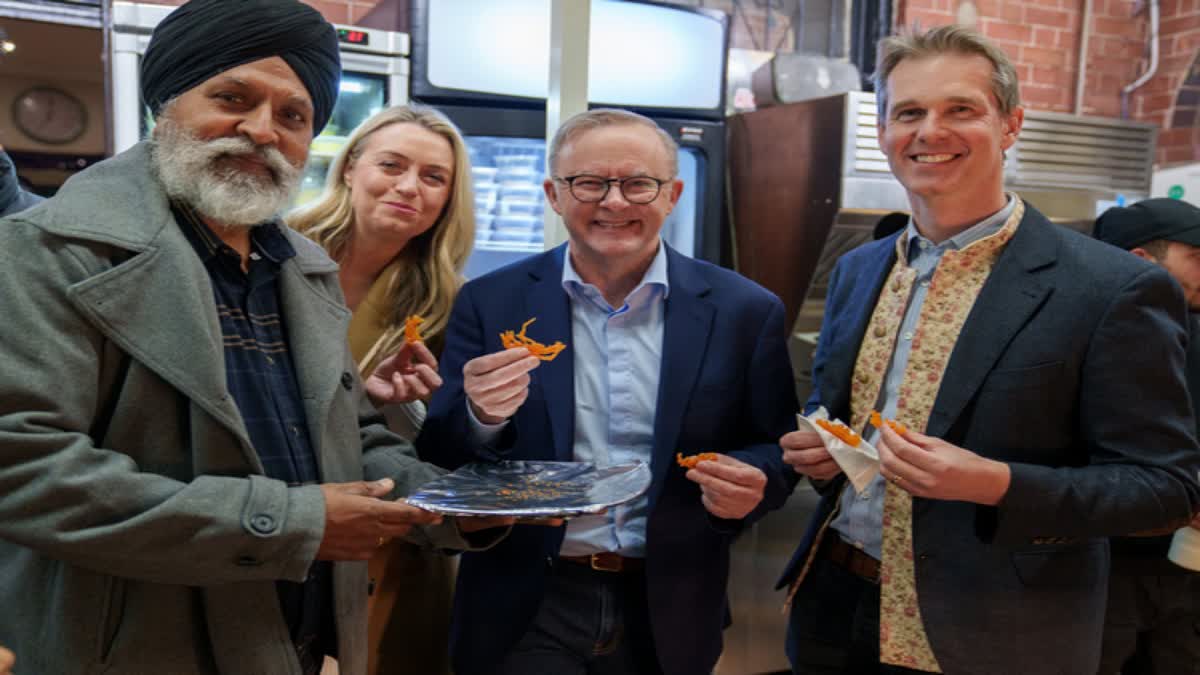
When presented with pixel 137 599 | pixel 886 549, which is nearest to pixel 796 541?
pixel 886 549

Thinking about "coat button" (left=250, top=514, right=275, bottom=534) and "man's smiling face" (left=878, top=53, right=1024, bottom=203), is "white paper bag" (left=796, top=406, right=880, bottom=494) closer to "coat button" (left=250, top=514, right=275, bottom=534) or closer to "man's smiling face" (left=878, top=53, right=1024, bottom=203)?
"man's smiling face" (left=878, top=53, right=1024, bottom=203)

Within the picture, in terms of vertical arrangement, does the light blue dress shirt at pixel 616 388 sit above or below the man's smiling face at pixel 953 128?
below

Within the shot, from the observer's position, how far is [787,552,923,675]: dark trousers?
1.63 metres

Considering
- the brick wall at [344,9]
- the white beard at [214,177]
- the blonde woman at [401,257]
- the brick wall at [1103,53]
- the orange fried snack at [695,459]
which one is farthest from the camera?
the brick wall at [1103,53]

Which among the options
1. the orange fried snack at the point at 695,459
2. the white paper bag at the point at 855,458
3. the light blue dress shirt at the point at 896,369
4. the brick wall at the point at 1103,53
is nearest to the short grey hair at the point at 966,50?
the light blue dress shirt at the point at 896,369

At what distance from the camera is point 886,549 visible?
1594 mm

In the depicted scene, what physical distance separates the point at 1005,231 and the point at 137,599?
1.55 m

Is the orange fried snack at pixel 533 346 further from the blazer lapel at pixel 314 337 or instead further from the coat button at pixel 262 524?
the coat button at pixel 262 524

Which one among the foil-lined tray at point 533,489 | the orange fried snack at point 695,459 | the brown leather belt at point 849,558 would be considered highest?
the orange fried snack at point 695,459

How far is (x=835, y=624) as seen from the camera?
5.67ft

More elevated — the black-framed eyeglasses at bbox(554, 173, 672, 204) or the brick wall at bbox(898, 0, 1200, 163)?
the brick wall at bbox(898, 0, 1200, 163)

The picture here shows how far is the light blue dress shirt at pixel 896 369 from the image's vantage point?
1606 mm

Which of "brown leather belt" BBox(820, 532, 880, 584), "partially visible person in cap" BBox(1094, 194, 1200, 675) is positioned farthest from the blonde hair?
"partially visible person in cap" BBox(1094, 194, 1200, 675)

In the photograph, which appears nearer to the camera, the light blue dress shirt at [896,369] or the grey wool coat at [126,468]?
the grey wool coat at [126,468]
